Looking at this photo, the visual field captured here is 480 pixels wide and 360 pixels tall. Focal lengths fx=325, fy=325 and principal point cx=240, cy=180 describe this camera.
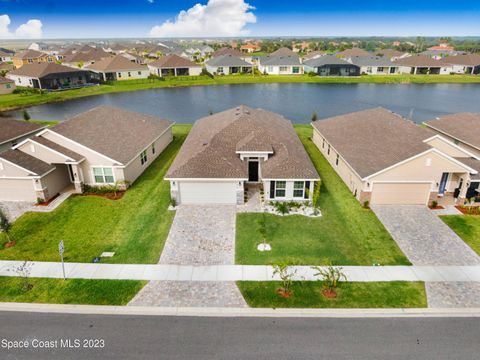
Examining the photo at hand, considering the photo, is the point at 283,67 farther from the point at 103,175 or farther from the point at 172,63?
the point at 103,175

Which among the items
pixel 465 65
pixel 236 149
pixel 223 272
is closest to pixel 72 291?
pixel 223 272

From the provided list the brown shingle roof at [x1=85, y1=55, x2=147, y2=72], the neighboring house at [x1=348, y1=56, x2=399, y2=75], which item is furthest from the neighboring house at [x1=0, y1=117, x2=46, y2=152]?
the neighboring house at [x1=348, y1=56, x2=399, y2=75]

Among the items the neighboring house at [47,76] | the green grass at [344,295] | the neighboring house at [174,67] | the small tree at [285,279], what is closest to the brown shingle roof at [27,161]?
the green grass at [344,295]

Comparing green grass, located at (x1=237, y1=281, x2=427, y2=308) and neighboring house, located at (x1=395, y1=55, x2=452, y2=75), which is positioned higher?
neighboring house, located at (x1=395, y1=55, x2=452, y2=75)

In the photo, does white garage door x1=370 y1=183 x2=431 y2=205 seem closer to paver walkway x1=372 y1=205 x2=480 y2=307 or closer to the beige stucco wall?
paver walkway x1=372 y1=205 x2=480 y2=307

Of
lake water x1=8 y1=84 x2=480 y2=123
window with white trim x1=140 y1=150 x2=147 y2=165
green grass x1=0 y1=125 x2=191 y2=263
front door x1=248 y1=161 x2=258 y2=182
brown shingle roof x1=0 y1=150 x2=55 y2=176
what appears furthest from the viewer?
lake water x1=8 y1=84 x2=480 y2=123

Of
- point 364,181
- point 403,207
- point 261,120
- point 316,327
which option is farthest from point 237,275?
point 261,120
